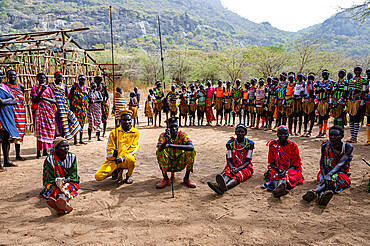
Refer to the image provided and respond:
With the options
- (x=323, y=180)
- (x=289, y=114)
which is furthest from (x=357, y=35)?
(x=323, y=180)

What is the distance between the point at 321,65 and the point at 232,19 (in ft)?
428

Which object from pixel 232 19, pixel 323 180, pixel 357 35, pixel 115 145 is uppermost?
pixel 232 19

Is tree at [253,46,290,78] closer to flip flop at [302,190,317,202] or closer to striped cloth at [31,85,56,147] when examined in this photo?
striped cloth at [31,85,56,147]

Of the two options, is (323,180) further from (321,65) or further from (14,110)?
(321,65)

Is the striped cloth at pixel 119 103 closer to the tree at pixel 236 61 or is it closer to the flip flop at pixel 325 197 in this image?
the flip flop at pixel 325 197

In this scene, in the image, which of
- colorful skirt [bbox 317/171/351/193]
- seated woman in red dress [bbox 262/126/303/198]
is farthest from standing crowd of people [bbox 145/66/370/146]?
colorful skirt [bbox 317/171/351/193]

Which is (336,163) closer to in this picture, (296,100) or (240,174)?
(240,174)

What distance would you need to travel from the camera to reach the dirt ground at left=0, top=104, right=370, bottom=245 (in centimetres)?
284

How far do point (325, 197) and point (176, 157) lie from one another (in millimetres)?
2268

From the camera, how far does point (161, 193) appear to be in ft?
13.6

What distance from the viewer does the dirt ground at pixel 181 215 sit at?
2.84 metres

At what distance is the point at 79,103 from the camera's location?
713 centimetres

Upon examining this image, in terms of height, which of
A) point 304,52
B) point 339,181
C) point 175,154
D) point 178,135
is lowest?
point 339,181

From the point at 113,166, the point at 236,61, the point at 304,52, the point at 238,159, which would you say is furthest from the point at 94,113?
the point at 304,52
